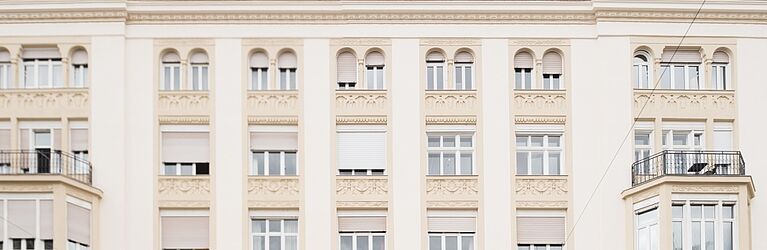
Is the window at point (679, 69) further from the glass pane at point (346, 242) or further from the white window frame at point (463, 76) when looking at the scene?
the glass pane at point (346, 242)

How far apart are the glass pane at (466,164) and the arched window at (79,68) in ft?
30.4

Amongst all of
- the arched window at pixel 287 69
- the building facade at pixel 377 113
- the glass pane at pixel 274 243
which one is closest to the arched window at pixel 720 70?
the building facade at pixel 377 113

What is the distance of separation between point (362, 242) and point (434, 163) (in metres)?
2.58

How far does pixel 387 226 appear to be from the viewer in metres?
40.4

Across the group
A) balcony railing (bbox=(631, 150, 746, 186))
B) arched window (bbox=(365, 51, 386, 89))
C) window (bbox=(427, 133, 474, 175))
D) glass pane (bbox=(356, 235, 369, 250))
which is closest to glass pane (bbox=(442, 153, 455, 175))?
window (bbox=(427, 133, 474, 175))

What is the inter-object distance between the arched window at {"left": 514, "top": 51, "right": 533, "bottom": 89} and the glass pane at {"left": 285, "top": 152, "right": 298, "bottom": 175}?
569cm

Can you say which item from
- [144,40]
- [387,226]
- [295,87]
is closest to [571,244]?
[387,226]

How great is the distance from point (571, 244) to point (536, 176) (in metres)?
1.82

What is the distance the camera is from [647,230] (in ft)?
129

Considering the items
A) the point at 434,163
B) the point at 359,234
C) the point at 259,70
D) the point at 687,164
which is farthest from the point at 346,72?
the point at 687,164

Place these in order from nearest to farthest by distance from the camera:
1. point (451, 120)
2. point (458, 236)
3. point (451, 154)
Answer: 1. point (458, 236)
2. point (451, 120)
3. point (451, 154)

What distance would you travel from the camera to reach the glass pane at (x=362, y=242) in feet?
133

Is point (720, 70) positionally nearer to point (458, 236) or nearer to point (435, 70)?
point (435, 70)

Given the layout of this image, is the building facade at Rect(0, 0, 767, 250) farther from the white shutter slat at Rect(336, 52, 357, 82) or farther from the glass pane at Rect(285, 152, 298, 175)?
the glass pane at Rect(285, 152, 298, 175)
